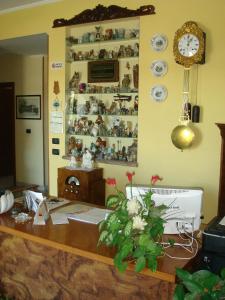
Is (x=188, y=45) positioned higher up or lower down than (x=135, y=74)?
higher up

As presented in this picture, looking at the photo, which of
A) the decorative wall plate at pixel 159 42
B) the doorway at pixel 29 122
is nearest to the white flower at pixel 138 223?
the decorative wall plate at pixel 159 42

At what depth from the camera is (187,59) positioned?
3117 mm

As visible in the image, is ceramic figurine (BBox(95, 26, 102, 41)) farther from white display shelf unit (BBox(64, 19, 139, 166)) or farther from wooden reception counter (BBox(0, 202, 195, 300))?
wooden reception counter (BBox(0, 202, 195, 300))

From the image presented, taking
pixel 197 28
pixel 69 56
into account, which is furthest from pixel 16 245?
pixel 69 56

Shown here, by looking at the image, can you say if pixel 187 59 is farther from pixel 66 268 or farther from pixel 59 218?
pixel 66 268

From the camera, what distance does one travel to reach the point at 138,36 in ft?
12.0

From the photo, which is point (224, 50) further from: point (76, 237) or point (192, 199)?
point (76, 237)

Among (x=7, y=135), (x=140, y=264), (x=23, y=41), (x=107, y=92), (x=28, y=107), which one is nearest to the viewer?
(x=140, y=264)

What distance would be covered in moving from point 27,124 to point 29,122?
0.22 ft

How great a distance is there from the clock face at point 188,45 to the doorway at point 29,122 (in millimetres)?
3185

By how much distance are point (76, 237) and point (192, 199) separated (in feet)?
2.30

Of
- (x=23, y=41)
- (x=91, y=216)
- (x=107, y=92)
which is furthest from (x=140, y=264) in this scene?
(x=23, y=41)

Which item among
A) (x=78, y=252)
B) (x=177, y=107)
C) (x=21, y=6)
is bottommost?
(x=78, y=252)

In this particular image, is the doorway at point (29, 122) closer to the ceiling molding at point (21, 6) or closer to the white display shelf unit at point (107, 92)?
the ceiling molding at point (21, 6)
